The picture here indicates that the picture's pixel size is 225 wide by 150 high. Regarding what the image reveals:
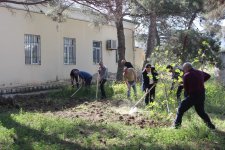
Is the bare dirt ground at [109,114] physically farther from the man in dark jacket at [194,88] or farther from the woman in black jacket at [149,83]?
the man in dark jacket at [194,88]

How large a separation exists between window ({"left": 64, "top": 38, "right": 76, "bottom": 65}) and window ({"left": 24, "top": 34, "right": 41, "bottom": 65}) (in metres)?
2.33

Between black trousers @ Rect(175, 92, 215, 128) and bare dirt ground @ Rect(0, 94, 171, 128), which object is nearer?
black trousers @ Rect(175, 92, 215, 128)

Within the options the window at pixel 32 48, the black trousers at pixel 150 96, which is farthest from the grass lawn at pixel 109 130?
the window at pixel 32 48

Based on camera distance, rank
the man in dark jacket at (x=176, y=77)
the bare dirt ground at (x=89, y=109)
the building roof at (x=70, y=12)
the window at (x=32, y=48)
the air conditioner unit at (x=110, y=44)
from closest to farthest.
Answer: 1. the bare dirt ground at (x=89, y=109)
2. the man in dark jacket at (x=176, y=77)
3. the building roof at (x=70, y=12)
4. the window at (x=32, y=48)
5. the air conditioner unit at (x=110, y=44)

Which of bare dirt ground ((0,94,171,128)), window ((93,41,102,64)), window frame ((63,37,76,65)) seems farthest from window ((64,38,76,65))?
bare dirt ground ((0,94,171,128))

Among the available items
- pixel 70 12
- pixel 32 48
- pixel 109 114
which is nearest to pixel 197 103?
pixel 109 114

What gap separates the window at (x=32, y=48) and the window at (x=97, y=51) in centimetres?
522

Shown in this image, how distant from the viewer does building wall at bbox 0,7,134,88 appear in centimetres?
1966

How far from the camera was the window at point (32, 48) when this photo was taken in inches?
827

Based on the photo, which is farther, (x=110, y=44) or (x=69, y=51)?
(x=110, y=44)

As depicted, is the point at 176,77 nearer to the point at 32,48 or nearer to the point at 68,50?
the point at 32,48

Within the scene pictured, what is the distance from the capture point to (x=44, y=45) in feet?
72.4

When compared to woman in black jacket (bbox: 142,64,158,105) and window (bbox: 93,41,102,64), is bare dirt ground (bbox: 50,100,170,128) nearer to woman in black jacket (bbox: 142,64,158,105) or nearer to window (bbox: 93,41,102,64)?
woman in black jacket (bbox: 142,64,158,105)

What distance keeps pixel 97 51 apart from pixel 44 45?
17.5 ft
